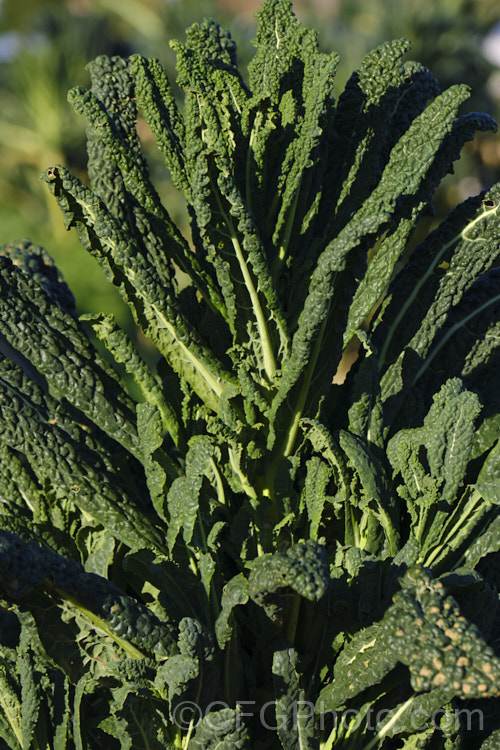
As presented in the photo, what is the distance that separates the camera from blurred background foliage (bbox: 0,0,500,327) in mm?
8281

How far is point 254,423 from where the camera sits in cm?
135

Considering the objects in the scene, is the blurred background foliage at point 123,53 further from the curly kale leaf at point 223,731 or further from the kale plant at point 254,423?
the curly kale leaf at point 223,731

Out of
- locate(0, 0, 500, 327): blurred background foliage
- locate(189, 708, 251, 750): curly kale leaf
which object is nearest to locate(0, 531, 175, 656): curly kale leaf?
locate(189, 708, 251, 750): curly kale leaf

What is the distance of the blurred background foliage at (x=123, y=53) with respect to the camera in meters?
8.28

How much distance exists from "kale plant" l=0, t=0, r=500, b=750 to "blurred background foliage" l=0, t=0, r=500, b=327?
6.04 m

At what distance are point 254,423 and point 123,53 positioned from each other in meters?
11.8

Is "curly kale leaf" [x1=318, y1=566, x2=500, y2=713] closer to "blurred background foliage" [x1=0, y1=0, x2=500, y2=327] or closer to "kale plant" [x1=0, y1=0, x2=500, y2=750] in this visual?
"kale plant" [x1=0, y1=0, x2=500, y2=750]

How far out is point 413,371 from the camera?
4.69 feet

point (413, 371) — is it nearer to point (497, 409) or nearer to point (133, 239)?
point (497, 409)

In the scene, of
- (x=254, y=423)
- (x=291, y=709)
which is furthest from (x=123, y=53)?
(x=291, y=709)

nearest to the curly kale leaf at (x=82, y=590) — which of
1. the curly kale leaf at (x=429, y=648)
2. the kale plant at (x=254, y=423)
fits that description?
the kale plant at (x=254, y=423)

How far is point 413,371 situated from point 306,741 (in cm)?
68

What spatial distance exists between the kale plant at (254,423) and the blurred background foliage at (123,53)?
19.8ft

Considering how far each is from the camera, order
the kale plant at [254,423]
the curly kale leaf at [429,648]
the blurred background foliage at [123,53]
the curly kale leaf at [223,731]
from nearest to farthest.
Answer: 1. the curly kale leaf at [429,648]
2. the curly kale leaf at [223,731]
3. the kale plant at [254,423]
4. the blurred background foliage at [123,53]
